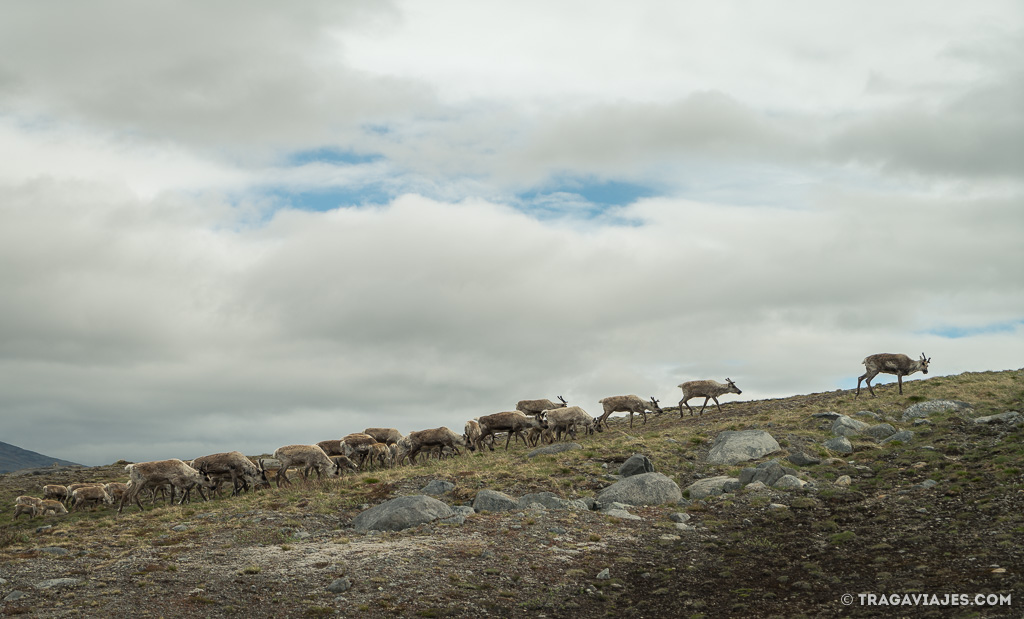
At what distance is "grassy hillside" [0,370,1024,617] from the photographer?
14.7 m

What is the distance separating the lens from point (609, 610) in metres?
14.7

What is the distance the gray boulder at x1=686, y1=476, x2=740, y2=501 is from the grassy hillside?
680mm

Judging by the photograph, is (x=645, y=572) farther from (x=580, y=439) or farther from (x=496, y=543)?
(x=580, y=439)

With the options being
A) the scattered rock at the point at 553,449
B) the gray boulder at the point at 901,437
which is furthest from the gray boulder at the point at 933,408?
the scattered rock at the point at 553,449

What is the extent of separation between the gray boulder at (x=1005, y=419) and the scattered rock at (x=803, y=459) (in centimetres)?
823

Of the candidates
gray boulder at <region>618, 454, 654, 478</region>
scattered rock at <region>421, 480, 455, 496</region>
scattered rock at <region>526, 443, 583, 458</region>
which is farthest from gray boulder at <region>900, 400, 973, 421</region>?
scattered rock at <region>421, 480, 455, 496</region>

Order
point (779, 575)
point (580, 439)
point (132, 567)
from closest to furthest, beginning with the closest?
point (779, 575) < point (132, 567) < point (580, 439)

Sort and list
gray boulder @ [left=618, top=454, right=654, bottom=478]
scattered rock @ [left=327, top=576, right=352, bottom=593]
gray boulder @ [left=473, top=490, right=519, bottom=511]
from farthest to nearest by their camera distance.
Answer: gray boulder @ [left=618, top=454, right=654, bottom=478], gray boulder @ [left=473, top=490, right=519, bottom=511], scattered rock @ [left=327, top=576, right=352, bottom=593]

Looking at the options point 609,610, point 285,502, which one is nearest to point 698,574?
point 609,610

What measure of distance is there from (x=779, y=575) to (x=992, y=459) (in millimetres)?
12178

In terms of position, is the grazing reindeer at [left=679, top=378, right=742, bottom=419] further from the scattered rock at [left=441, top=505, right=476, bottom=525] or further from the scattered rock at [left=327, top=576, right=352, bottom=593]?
the scattered rock at [left=327, top=576, right=352, bottom=593]

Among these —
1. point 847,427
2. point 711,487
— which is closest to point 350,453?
point 711,487

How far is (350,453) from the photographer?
117 feet

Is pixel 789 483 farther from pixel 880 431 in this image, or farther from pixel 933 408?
pixel 933 408
